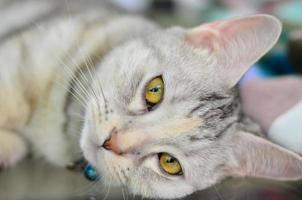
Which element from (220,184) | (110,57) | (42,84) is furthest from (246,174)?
(42,84)

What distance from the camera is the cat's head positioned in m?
1.23

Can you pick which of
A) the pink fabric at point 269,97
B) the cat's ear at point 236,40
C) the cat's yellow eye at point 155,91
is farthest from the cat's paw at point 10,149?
the pink fabric at point 269,97

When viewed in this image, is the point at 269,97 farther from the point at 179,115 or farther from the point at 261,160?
the point at 179,115

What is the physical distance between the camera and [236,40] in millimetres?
1340

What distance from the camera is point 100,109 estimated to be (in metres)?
1.26

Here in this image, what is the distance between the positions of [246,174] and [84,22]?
689 mm

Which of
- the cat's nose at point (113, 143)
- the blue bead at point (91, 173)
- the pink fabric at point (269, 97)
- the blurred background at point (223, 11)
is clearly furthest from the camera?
the blurred background at point (223, 11)

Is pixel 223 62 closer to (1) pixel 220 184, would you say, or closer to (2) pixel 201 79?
(2) pixel 201 79

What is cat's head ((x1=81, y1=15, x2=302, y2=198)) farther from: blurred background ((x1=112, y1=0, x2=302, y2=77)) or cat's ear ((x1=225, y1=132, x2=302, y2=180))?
blurred background ((x1=112, y1=0, x2=302, y2=77))

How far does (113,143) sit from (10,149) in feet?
→ 1.04

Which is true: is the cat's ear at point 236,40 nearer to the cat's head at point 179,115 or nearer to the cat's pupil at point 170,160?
the cat's head at point 179,115

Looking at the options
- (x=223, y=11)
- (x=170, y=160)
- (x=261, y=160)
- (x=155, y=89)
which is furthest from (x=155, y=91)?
(x=223, y=11)

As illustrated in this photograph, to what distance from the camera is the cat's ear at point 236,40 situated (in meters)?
1.29

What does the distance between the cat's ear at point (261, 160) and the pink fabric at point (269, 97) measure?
161 millimetres
